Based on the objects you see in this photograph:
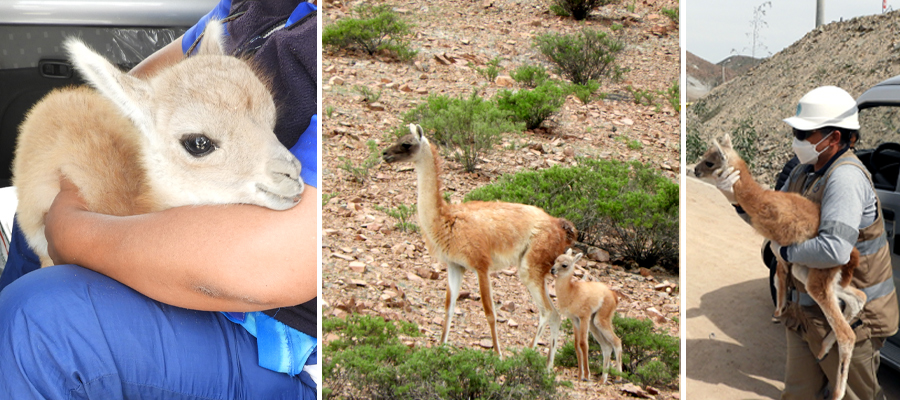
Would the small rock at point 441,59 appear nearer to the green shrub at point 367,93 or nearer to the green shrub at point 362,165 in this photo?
the green shrub at point 367,93

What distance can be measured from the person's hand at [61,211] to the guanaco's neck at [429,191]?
1270 mm

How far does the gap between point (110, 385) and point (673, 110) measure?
2.43 metres

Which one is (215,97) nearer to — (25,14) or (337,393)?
(25,14)

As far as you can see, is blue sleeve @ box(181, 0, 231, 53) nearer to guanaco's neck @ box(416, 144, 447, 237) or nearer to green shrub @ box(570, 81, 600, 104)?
guanaco's neck @ box(416, 144, 447, 237)

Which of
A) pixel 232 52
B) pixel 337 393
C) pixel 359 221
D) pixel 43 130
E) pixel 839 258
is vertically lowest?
pixel 337 393

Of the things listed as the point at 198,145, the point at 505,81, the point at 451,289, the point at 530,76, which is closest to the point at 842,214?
the point at 530,76

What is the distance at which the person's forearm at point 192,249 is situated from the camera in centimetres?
161

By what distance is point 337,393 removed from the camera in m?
2.72

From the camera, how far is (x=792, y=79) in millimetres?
9633

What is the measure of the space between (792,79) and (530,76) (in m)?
8.56

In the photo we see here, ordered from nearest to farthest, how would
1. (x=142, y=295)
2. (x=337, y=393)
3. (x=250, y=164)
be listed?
(x=250, y=164) → (x=142, y=295) → (x=337, y=393)

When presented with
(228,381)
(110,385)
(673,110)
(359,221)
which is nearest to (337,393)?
(359,221)

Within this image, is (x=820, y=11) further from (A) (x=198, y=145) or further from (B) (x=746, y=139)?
(A) (x=198, y=145)

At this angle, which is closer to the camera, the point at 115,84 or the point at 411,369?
the point at 115,84
